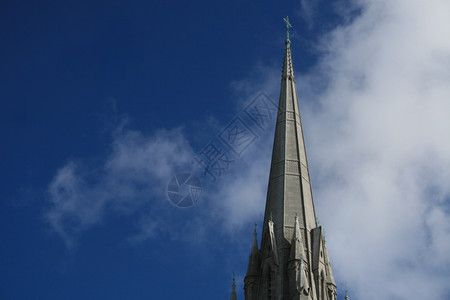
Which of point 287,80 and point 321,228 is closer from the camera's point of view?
point 321,228

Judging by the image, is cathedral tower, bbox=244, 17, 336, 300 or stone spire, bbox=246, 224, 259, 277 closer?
cathedral tower, bbox=244, 17, 336, 300

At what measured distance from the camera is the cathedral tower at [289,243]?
5162 centimetres

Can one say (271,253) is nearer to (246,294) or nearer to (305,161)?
(246,294)

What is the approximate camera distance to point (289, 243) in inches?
2125

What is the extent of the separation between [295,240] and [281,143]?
10946mm

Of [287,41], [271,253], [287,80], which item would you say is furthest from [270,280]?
[287,41]

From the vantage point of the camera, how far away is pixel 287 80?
67.1 meters

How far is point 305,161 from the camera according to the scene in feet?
199

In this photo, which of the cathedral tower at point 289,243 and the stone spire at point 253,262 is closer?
the cathedral tower at point 289,243

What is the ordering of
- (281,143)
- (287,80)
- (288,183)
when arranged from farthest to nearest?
1. (287,80)
2. (281,143)
3. (288,183)

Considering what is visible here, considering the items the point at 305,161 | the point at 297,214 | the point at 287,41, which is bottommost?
the point at 297,214

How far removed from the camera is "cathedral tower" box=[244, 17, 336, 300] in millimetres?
51625

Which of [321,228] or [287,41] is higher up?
[287,41]

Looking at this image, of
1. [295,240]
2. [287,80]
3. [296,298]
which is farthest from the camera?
[287,80]
